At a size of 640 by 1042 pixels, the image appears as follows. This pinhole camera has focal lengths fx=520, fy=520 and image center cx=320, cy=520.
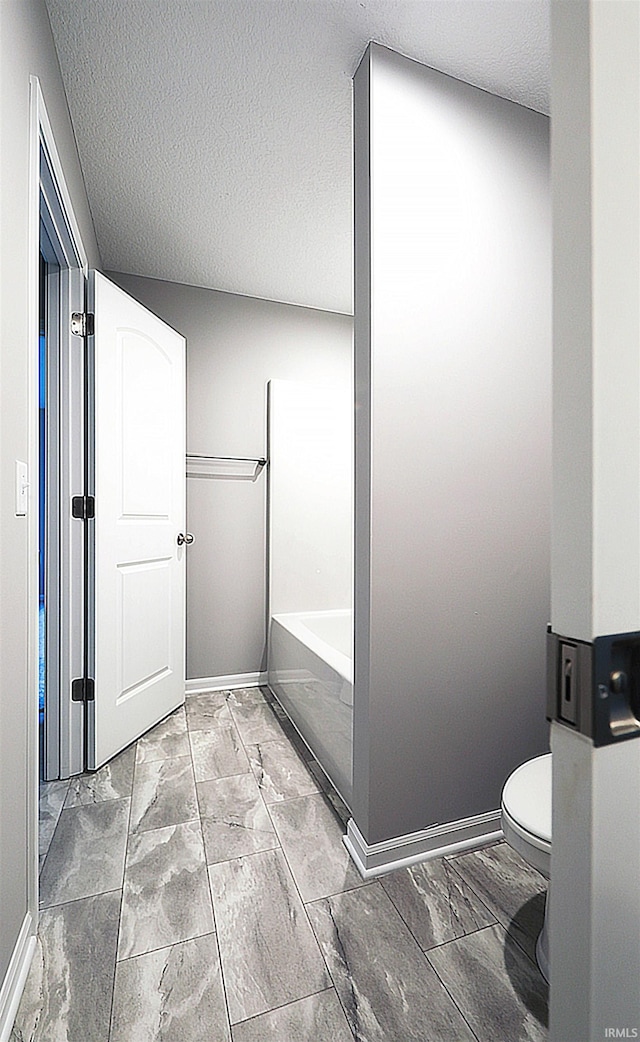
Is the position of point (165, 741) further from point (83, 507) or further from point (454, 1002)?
point (454, 1002)

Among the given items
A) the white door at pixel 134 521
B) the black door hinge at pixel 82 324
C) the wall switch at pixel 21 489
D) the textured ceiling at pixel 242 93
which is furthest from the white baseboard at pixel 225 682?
the textured ceiling at pixel 242 93

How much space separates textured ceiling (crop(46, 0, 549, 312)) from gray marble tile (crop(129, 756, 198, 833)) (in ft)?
7.75

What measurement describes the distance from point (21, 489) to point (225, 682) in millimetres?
2169

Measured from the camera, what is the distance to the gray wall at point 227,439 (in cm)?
298

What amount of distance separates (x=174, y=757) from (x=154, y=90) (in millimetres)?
2424

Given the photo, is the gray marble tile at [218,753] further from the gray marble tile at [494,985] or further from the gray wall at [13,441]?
the gray marble tile at [494,985]

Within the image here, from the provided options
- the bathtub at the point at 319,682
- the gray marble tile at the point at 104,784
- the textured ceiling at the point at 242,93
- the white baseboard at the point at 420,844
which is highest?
the textured ceiling at the point at 242,93

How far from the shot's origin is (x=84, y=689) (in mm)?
2064

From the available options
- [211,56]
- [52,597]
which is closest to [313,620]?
[52,597]

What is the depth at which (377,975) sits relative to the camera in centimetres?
115

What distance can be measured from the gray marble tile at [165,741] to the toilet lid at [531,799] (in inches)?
57.0

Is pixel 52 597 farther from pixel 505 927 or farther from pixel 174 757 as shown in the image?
pixel 505 927

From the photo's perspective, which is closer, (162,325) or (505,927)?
(505,927)

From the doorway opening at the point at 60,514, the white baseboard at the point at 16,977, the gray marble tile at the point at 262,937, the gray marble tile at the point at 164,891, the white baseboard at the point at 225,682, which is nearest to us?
the white baseboard at the point at 16,977
